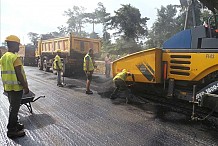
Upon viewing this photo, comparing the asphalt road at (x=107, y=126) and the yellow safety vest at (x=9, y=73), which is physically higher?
the yellow safety vest at (x=9, y=73)

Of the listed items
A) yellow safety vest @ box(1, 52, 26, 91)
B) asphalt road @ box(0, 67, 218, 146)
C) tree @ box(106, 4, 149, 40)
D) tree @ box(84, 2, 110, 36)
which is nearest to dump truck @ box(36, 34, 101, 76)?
asphalt road @ box(0, 67, 218, 146)

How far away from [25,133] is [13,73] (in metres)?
1.05

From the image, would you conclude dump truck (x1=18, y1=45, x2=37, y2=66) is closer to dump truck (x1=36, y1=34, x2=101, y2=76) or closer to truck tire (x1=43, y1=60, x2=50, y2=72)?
truck tire (x1=43, y1=60, x2=50, y2=72)

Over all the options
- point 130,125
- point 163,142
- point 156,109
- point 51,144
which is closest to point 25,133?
point 51,144

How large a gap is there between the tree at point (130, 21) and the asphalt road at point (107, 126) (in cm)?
2352

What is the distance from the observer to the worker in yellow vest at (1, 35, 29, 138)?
11.4 feet

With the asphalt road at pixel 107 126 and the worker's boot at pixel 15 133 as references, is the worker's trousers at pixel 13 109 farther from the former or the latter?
the asphalt road at pixel 107 126

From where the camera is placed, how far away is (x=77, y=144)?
10.7 ft

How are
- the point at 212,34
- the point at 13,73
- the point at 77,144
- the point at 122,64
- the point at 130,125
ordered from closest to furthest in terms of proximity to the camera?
the point at 77,144 → the point at 13,73 → the point at 130,125 → the point at 212,34 → the point at 122,64

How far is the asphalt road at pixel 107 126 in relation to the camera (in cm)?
336

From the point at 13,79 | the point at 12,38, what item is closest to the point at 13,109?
the point at 13,79

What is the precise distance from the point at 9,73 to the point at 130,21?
1020 inches

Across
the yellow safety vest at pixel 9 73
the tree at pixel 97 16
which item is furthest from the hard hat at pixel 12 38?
the tree at pixel 97 16

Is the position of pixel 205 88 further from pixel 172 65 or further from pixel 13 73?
pixel 13 73
